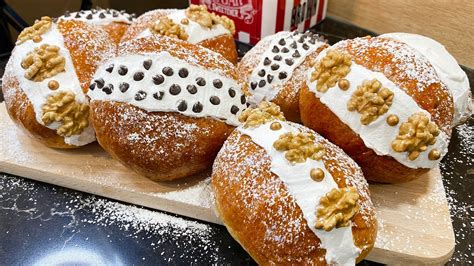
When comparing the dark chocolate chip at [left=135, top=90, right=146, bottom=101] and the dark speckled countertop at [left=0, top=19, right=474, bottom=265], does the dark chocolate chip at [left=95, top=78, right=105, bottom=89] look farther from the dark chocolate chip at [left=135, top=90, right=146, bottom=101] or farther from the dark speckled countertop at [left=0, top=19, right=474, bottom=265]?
the dark speckled countertop at [left=0, top=19, right=474, bottom=265]

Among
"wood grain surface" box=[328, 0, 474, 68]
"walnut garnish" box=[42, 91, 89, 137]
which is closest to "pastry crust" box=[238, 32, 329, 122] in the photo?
"walnut garnish" box=[42, 91, 89, 137]

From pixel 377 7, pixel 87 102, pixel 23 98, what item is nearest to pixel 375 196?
pixel 87 102

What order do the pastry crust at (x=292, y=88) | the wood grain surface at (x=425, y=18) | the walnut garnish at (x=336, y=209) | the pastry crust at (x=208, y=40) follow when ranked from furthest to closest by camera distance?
1. the wood grain surface at (x=425, y=18)
2. the pastry crust at (x=208, y=40)
3. the pastry crust at (x=292, y=88)
4. the walnut garnish at (x=336, y=209)

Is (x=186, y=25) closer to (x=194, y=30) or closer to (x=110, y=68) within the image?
(x=194, y=30)

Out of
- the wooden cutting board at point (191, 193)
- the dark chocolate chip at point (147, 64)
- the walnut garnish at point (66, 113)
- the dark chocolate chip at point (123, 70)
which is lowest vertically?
the wooden cutting board at point (191, 193)

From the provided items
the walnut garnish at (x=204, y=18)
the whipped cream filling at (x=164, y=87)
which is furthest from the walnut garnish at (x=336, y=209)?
the walnut garnish at (x=204, y=18)

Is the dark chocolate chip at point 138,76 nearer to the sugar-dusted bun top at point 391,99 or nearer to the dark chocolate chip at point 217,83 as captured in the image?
the dark chocolate chip at point 217,83

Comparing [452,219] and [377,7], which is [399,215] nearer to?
[452,219]
